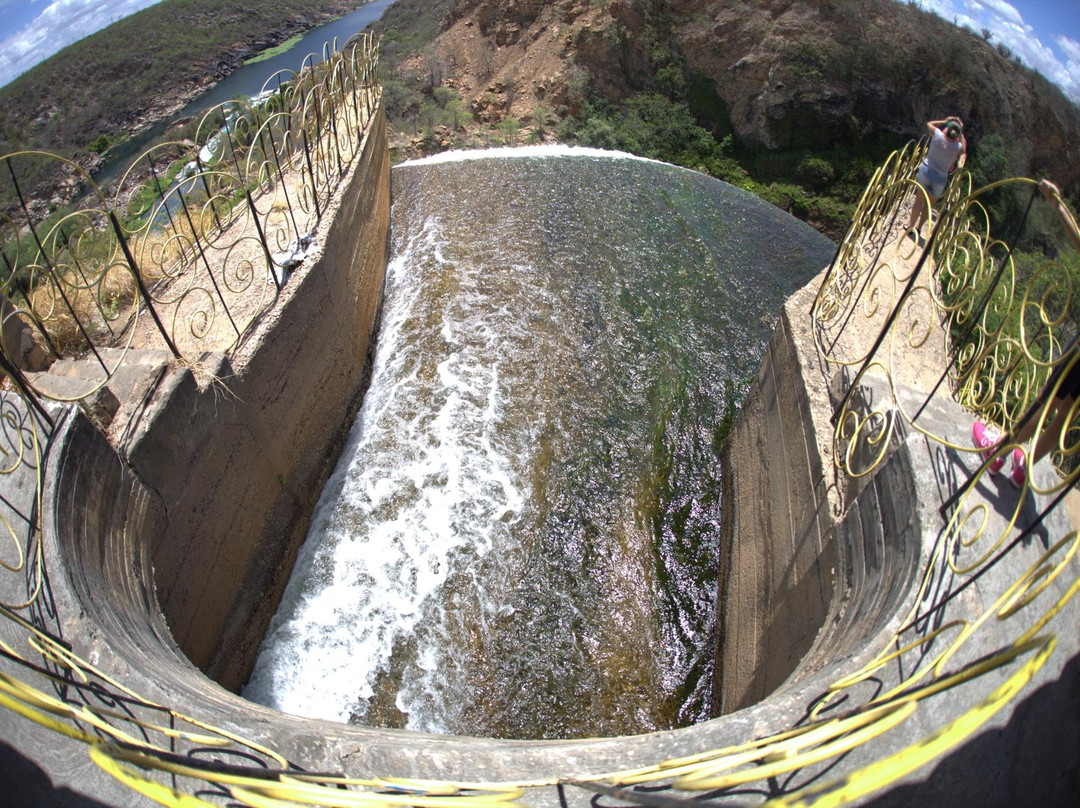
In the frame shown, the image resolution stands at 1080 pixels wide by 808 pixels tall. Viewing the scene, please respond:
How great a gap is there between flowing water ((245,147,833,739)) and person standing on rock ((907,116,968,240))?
2649mm

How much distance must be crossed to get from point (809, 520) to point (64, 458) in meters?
4.58

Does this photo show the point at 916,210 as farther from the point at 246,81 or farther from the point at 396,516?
the point at 246,81

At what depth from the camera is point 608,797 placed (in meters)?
2.43

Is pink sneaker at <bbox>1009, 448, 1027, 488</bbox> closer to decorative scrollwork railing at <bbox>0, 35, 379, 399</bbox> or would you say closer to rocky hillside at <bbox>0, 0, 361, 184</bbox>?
decorative scrollwork railing at <bbox>0, 35, 379, 399</bbox>

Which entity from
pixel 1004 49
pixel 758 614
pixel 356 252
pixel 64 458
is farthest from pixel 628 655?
pixel 1004 49

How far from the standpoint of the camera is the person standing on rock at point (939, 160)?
5332 millimetres

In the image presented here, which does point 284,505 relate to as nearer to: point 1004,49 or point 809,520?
point 809,520

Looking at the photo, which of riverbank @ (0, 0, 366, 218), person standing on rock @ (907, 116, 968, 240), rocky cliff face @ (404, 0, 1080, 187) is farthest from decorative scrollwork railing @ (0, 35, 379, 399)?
riverbank @ (0, 0, 366, 218)

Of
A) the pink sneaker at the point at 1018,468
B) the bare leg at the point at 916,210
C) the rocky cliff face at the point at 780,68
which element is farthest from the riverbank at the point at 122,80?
the pink sneaker at the point at 1018,468

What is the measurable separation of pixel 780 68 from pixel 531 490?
15.8 meters

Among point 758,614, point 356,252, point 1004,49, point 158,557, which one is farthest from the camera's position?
point 1004,49

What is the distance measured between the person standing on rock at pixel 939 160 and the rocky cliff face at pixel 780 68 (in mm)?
12159

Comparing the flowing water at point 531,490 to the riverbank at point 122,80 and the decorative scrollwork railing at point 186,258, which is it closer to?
the decorative scrollwork railing at point 186,258

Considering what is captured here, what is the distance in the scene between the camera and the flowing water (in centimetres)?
499
